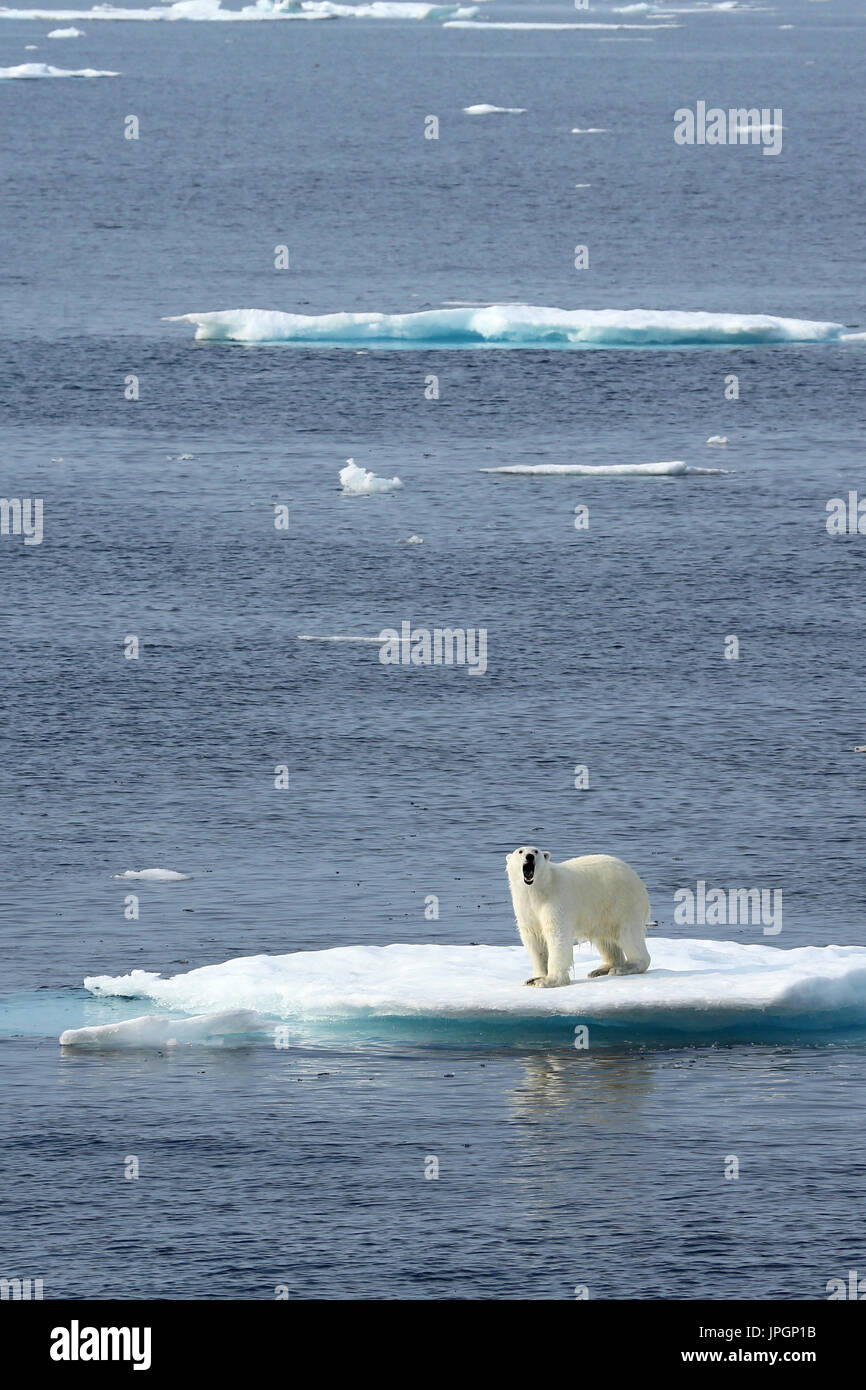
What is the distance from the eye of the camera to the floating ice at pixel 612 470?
53781 mm

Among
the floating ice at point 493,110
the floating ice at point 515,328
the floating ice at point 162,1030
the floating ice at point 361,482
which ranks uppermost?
the floating ice at point 493,110

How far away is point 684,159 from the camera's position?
399ft

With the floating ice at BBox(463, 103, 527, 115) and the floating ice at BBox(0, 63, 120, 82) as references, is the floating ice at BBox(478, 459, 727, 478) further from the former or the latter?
the floating ice at BBox(0, 63, 120, 82)

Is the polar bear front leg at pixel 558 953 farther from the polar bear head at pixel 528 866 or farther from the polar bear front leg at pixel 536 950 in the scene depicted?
the polar bear head at pixel 528 866

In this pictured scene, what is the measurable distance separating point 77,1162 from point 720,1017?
6092 millimetres

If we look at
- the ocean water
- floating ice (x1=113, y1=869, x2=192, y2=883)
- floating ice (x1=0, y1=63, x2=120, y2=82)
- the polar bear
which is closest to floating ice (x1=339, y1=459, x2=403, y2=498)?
the ocean water

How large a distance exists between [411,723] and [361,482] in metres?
15.9

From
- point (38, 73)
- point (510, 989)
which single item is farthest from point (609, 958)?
point (38, 73)

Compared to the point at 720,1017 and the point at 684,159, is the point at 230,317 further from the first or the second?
the point at 684,159

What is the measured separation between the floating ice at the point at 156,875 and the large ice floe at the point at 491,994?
4680 mm

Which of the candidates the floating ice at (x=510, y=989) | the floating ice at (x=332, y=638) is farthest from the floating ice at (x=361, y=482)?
the floating ice at (x=510, y=989)

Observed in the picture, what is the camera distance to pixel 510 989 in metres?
23.8
